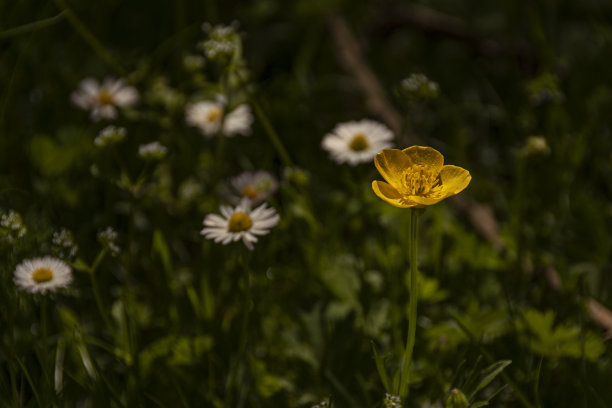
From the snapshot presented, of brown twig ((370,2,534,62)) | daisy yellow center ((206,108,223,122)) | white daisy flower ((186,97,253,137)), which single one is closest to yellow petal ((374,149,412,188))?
white daisy flower ((186,97,253,137))

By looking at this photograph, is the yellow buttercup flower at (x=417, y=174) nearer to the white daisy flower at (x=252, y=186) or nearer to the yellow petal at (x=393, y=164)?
the yellow petal at (x=393, y=164)

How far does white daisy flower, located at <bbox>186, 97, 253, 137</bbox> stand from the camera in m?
2.48

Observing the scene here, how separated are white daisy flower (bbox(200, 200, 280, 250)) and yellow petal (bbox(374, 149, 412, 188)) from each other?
37 cm

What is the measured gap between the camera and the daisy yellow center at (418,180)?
4.57 ft

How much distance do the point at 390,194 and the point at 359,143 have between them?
2.76 feet

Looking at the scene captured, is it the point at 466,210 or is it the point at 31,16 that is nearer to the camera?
the point at 466,210

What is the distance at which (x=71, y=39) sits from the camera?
3.23 meters

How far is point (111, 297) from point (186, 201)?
1.44 ft

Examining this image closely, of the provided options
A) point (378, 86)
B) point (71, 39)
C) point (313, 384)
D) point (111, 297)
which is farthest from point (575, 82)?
point (71, 39)

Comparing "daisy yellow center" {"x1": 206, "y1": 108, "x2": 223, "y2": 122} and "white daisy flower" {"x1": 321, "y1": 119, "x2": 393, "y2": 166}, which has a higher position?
"daisy yellow center" {"x1": 206, "y1": 108, "x2": 223, "y2": 122}

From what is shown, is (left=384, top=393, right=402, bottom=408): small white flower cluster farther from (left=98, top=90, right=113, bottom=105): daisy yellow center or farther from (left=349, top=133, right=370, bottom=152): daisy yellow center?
(left=98, top=90, right=113, bottom=105): daisy yellow center

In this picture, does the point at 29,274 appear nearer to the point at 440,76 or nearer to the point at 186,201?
the point at 186,201

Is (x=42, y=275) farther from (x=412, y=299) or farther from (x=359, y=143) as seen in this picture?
(x=359, y=143)

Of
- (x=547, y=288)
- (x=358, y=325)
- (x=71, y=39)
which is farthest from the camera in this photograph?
(x=71, y=39)
